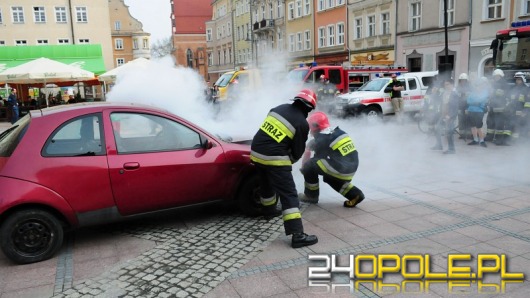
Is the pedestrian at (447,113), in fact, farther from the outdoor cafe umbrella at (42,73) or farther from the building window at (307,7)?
the building window at (307,7)

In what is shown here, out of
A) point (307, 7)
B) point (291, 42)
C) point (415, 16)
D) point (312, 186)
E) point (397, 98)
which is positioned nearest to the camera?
point (312, 186)

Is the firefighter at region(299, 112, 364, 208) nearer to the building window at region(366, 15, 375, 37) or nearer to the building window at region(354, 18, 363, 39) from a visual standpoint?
the building window at region(366, 15, 375, 37)

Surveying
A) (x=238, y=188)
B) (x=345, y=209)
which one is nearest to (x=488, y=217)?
(x=345, y=209)

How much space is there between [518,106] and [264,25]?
35310 mm

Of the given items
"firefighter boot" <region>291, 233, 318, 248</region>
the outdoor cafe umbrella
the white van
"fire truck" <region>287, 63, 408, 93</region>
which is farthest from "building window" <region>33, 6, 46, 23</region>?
"firefighter boot" <region>291, 233, 318, 248</region>

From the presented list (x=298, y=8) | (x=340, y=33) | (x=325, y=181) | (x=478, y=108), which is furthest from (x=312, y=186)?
(x=298, y=8)

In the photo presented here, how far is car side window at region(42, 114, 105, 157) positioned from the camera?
14.3ft

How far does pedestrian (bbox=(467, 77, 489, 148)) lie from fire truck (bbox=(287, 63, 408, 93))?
7.34 metres

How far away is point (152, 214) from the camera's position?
4777 millimetres

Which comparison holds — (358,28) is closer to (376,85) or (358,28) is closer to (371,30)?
(371,30)

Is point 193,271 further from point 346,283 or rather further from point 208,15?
Result: point 208,15

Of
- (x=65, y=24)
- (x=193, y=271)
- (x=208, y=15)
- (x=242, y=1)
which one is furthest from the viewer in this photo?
(x=208, y=15)

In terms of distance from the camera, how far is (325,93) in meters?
17.0

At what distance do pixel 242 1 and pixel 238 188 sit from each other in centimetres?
4417
